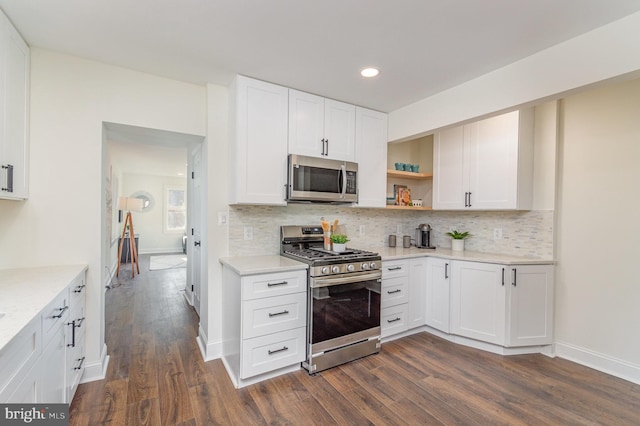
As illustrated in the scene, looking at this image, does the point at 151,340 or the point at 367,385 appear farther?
the point at 151,340

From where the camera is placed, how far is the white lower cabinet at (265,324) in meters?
2.16

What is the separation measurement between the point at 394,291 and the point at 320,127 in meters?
1.84

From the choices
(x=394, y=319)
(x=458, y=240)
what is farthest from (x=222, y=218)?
(x=458, y=240)

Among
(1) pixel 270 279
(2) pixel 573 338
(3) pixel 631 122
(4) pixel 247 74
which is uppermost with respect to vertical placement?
(4) pixel 247 74

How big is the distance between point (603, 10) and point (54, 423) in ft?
11.7

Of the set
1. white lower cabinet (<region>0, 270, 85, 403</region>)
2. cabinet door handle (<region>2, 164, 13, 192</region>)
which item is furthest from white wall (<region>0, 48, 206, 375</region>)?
cabinet door handle (<region>2, 164, 13, 192</region>)

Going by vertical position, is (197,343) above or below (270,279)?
below

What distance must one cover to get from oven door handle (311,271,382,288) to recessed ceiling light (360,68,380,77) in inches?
68.0

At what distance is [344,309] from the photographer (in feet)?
8.34

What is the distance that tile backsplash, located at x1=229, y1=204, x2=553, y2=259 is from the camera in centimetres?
282

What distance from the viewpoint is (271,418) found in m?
1.86

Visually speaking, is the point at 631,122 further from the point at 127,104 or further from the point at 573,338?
the point at 127,104

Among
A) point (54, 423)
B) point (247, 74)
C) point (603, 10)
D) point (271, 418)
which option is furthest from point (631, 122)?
point (54, 423)

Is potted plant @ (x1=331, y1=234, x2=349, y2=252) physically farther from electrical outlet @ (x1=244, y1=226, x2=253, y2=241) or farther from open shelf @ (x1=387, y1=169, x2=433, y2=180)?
open shelf @ (x1=387, y1=169, x2=433, y2=180)
